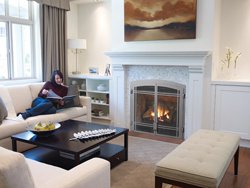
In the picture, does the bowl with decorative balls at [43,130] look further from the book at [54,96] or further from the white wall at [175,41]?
the white wall at [175,41]

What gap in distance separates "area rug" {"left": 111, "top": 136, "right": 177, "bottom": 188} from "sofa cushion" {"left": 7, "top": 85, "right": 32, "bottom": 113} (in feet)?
4.99

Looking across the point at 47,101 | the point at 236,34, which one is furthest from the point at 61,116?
the point at 236,34

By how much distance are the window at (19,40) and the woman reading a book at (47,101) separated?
2.46 feet

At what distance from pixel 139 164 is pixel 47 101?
173cm

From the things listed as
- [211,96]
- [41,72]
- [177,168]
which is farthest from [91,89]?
[177,168]

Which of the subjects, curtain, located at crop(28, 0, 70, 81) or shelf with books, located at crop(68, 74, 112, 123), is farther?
shelf with books, located at crop(68, 74, 112, 123)

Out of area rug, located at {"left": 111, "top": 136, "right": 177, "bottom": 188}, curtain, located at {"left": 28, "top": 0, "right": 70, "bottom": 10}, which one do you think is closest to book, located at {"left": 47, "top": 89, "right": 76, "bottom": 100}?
area rug, located at {"left": 111, "top": 136, "right": 177, "bottom": 188}

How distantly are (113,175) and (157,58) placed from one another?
2.06 meters

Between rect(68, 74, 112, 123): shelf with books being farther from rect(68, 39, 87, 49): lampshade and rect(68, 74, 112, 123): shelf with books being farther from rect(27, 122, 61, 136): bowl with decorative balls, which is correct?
rect(27, 122, 61, 136): bowl with decorative balls

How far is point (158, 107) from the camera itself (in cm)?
450

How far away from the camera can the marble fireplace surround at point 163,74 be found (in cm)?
400

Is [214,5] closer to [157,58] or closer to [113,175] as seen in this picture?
[157,58]

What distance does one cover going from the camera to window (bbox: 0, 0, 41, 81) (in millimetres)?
4520

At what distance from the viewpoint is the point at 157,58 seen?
4262 millimetres
